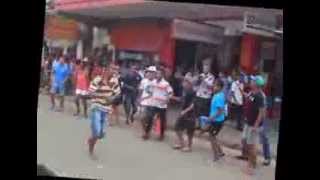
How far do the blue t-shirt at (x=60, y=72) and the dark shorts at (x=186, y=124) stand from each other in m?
0.94

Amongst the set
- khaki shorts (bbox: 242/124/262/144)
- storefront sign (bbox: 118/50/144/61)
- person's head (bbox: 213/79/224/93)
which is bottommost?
khaki shorts (bbox: 242/124/262/144)

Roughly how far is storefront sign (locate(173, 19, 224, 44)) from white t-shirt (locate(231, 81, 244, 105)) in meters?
0.35

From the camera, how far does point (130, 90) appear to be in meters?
4.71

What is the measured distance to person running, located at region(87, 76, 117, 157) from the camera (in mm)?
4707

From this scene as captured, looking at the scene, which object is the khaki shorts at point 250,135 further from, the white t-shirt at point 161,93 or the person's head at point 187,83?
the white t-shirt at point 161,93

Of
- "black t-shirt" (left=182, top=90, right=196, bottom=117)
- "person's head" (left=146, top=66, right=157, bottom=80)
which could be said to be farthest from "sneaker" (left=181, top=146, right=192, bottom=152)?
"person's head" (left=146, top=66, right=157, bottom=80)

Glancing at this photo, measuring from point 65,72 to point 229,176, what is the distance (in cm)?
150

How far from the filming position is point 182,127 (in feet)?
15.3

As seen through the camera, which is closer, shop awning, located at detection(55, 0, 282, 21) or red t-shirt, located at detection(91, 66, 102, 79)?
shop awning, located at detection(55, 0, 282, 21)

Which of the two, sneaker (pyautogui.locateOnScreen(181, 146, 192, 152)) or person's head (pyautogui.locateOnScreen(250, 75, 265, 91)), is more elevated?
person's head (pyautogui.locateOnScreen(250, 75, 265, 91))

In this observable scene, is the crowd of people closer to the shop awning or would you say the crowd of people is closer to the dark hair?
the dark hair

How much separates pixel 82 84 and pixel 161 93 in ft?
2.04
